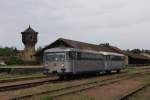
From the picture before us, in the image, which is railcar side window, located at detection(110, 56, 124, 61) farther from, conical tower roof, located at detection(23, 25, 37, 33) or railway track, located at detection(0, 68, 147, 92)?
conical tower roof, located at detection(23, 25, 37, 33)

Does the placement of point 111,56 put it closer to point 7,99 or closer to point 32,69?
point 32,69

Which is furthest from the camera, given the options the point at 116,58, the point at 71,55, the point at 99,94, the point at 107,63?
the point at 116,58

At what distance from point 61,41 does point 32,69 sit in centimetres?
2114

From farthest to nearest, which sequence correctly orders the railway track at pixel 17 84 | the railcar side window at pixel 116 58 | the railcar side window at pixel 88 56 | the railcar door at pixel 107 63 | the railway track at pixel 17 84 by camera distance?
the railcar side window at pixel 116 58 → the railcar door at pixel 107 63 → the railcar side window at pixel 88 56 → the railway track at pixel 17 84 → the railway track at pixel 17 84

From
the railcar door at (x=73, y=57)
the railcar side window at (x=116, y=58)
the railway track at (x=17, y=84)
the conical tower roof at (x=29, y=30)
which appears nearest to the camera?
the railway track at (x=17, y=84)

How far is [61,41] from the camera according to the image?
6216cm

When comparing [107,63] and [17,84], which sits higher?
[107,63]

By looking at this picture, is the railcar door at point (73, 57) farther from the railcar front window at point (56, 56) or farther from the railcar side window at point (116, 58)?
the railcar side window at point (116, 58)

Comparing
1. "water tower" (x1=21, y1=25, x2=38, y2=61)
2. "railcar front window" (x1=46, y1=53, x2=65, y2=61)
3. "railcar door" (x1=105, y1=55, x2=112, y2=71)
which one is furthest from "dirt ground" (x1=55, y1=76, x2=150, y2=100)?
"water tower" (x1=21, y1=25, x2=38, y2=61)

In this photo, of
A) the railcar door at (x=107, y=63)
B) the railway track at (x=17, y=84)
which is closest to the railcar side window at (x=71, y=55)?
the railway track at (x=17, y=84)

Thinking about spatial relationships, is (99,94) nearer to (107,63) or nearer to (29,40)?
(107,63)

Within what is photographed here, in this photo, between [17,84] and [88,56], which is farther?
[88,56]

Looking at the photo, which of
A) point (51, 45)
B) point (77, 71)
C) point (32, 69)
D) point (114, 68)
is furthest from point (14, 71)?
point (51, 45)

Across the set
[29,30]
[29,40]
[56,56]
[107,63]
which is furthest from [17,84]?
[29,30]
